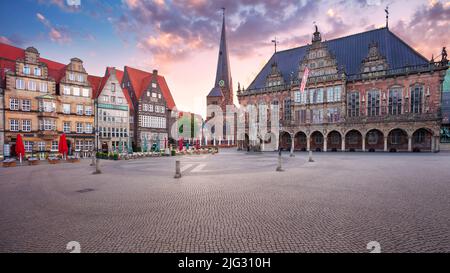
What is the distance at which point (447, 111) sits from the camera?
57.4 metres

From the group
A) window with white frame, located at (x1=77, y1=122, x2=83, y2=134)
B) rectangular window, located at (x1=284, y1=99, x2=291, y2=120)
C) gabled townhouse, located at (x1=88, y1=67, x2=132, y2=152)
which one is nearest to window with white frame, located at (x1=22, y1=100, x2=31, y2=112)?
window with white frame, located at (x1=77, y1=122, x2=83, y2=134)

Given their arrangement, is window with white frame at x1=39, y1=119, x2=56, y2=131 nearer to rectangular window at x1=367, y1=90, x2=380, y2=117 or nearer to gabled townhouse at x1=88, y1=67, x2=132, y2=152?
gabled townhouse at x1=88, y1=67, x2=132, y2=152

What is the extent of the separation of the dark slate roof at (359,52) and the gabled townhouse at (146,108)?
23.3 m

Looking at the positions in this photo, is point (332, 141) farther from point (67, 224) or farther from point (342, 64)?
point (67, 224)

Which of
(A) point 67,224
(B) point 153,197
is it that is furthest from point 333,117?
(A) point 67,224

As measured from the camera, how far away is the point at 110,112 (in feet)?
123

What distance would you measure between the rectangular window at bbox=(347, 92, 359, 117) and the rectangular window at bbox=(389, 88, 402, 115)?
4.58 meters

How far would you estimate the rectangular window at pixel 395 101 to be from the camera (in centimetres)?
3403

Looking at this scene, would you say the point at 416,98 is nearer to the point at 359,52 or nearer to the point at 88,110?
the point at 359,52

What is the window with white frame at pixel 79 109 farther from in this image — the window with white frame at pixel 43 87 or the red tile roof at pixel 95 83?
the window with white frame at pixel 43 87

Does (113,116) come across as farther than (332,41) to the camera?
No

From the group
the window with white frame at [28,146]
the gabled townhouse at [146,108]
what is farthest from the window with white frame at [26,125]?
the gabled townhouse at [146,108]

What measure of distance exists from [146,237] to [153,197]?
3.48m

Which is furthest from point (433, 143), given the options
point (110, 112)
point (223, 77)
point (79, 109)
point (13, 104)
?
point (13, 104)
